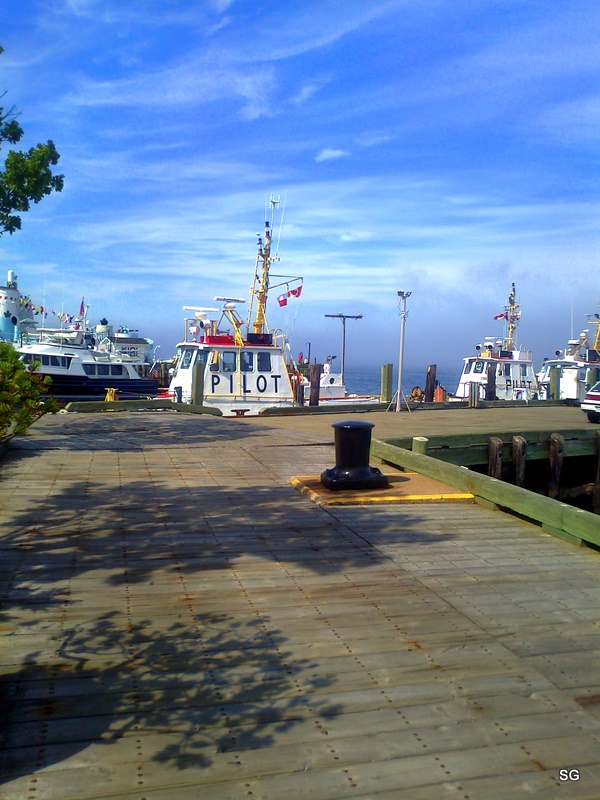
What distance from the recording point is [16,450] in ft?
37.0

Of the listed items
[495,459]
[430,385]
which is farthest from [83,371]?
[495,459]

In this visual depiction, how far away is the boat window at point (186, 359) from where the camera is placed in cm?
2584

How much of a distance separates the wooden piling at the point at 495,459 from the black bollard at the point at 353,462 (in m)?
4.66

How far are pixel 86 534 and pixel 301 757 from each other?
3.93m

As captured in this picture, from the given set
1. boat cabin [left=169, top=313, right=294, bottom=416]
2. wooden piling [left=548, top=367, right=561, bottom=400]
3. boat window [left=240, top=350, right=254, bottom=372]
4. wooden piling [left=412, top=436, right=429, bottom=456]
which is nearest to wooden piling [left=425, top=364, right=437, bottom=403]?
wooden piling [left=548, top=367, right=561, bottom=400]

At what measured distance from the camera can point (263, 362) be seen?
25.6 m

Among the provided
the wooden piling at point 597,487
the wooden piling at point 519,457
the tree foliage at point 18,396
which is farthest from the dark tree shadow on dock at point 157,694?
the wooden piling at point 597,487

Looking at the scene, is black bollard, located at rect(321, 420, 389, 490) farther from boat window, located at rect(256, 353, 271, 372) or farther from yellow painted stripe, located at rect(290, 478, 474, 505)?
boat window, located at rect(256, 353, 271, 372)

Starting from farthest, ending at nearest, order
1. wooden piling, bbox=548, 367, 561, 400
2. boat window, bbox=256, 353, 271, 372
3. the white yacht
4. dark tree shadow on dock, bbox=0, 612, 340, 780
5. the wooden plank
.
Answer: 1. the white yacht
2. wooden piling, bbox=548, 367, 561, 400
3. boat window, bbox=256, 353, 271, 372
4. the wooden plank
5. dark tree shadow on dock, bbox=0, 612, 340, 780

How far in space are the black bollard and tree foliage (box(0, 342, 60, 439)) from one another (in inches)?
150

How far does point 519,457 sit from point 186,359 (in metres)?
15.2

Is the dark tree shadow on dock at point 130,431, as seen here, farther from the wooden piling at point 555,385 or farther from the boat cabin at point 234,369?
the wooden piling at point 555,385

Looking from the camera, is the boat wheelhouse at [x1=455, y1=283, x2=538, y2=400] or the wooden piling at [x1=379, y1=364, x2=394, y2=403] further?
the boat wheelhouse at [x1=455, y1=283, x2=538, y2=400]

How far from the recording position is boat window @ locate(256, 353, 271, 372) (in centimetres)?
2557
